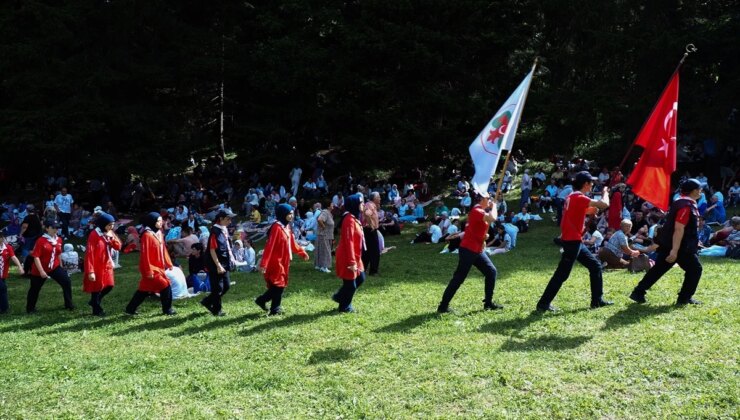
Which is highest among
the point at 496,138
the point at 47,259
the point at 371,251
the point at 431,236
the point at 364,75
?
the point at 364,75

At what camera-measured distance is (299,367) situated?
26.3 feet

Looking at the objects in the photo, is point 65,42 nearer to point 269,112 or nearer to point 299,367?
point 269,112

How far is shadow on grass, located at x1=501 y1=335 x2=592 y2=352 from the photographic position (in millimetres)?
8102

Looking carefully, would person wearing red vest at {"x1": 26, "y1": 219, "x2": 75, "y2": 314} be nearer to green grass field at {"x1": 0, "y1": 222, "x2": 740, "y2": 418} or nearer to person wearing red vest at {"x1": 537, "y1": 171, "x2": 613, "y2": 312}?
green grass field at {"x1": 0, "y1": 222, "x2": 740, "y2": 418}

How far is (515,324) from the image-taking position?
9250 millimetres

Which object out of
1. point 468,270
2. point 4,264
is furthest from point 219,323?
point 4,264

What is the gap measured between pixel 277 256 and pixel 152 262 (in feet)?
6.38

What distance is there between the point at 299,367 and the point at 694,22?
2390cm

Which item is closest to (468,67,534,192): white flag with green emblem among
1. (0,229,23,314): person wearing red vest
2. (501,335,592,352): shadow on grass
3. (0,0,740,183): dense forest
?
(501,335,592,352): shadow on grass

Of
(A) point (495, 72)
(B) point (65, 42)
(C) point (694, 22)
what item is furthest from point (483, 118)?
(B) point (65, 42)

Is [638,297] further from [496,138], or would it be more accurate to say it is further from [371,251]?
[371,251]

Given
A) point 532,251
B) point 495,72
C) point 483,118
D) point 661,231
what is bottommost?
point 532,251

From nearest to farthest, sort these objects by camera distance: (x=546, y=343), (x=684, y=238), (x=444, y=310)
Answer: (x=546, y=343), (x=684, y=238), (x=444, y=310)

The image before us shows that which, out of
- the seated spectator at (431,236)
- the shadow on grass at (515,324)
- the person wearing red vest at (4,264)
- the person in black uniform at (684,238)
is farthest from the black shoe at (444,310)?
the seated spectator at (431,236)
